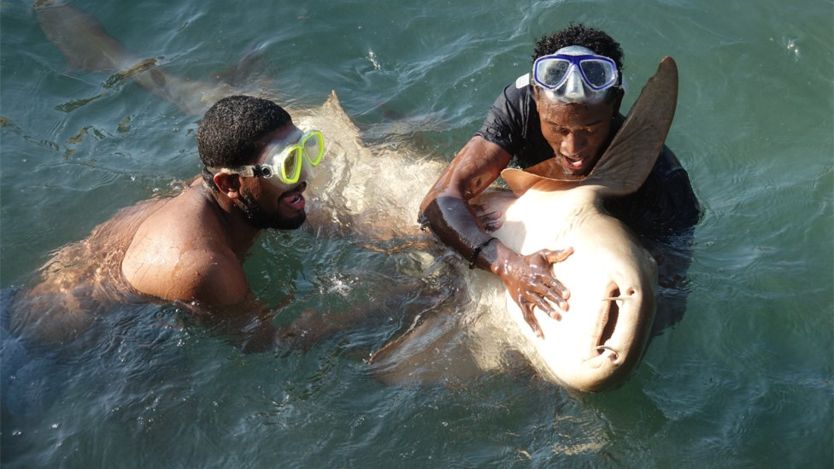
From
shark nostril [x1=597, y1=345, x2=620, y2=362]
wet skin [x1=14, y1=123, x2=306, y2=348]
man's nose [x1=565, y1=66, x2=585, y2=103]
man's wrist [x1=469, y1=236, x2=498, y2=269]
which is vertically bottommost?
wet skin [x1=14, y1=123, x2=306, y2=348]

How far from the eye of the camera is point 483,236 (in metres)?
4.39

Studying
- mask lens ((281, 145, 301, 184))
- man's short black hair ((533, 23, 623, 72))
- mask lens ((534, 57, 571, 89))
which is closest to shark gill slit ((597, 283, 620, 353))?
mask lens ((534, 57, 571, 89))

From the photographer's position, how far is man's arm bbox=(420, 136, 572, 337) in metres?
3.92

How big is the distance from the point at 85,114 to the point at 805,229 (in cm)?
548

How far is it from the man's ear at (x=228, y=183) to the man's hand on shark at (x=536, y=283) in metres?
1.52

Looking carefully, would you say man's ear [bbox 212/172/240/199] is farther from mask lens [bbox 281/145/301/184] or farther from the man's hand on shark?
the man's hand on shark

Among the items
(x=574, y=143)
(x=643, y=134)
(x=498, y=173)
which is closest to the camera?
(x=643, y=134)

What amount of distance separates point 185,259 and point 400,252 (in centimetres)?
144

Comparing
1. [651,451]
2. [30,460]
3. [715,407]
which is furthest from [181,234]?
[715,407]

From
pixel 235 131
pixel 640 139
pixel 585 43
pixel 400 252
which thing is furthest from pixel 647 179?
pixel 235 131

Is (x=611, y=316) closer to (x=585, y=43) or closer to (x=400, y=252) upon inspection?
(x=585, y=43)

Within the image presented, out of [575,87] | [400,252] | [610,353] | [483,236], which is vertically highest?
[575,87]

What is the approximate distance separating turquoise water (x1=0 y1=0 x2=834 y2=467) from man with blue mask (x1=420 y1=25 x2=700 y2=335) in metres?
0.61

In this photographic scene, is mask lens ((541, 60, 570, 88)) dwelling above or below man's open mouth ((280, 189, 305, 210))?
above
